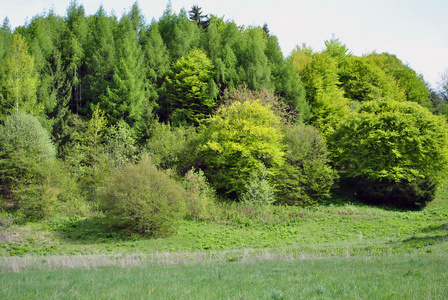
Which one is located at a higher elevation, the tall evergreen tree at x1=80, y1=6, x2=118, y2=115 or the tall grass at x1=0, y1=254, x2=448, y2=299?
the tall evergreen tree at x1=80, y1=6, x2=118, y2=115

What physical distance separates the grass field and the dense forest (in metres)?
2.25

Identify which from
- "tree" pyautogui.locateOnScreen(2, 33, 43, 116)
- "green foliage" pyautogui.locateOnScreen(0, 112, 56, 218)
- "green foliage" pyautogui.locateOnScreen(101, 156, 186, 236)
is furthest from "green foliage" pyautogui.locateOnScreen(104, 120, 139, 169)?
"green foliage" pyautogui.locateOnScreen(101, 156, 186, 236)

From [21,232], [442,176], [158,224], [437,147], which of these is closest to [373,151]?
[437,147]

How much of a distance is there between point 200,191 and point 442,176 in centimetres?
2418

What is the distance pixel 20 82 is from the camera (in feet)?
112

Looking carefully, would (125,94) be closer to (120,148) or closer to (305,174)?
(120,148)

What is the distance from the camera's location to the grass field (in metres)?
6.28

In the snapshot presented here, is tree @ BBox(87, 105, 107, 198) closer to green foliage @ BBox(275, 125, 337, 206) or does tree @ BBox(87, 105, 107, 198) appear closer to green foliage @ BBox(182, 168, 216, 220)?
green foliage @ BBox(182, 168, 216, 220)

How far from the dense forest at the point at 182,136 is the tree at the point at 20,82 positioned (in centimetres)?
14

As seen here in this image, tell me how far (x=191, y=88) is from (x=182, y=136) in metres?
11.5

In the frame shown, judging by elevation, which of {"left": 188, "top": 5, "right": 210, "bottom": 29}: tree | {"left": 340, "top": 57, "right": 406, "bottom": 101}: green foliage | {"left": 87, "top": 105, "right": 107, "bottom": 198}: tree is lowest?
{"left": 87, "top": 105, "right": 107, "bottom": 198}: tree

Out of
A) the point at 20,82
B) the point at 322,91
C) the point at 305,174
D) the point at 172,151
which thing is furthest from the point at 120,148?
the point at 322,91

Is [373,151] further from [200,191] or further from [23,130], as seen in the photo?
[23,130]

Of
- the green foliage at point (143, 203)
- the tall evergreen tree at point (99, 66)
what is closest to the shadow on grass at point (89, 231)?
the green foliage at point (143, 203)
